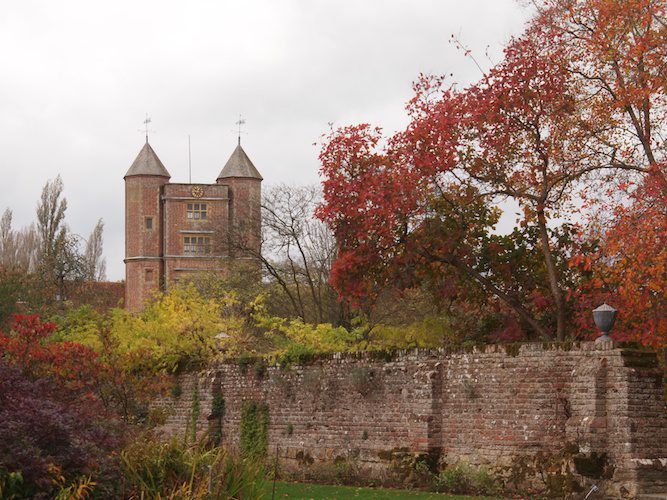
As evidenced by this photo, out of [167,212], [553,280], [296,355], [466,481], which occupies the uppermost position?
[167,212]

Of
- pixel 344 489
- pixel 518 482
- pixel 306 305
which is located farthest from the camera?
pixel 306 305

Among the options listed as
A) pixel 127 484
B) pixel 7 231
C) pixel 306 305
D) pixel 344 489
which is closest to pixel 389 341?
pixel 344 489

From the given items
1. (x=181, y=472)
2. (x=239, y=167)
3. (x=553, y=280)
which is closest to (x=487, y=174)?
(x=553, y=280)

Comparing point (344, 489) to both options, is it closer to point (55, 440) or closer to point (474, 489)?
point (474, 489)

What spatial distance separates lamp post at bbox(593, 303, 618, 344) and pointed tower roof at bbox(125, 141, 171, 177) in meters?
70.0

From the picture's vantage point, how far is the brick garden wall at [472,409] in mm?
16875

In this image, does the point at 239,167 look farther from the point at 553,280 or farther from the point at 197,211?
the point at 553,280

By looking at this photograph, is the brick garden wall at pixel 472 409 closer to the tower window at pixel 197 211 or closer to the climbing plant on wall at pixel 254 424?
the climbing plant on wall at pixel 254 424

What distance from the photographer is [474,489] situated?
18703mm

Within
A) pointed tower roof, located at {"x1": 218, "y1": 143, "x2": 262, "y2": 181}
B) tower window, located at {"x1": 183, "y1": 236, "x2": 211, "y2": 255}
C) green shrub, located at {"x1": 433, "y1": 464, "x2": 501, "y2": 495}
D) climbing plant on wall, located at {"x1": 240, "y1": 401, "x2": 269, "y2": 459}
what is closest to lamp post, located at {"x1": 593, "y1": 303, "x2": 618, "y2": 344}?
green shrub, located at {"x1": 433, "y1": 464, "x2": 501, "y2": 495}

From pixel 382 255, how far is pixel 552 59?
4.72 meters

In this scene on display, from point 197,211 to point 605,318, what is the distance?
2742 inches

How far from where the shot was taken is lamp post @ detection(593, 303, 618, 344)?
1711 cm

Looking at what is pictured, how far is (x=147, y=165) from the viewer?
3349 inches
